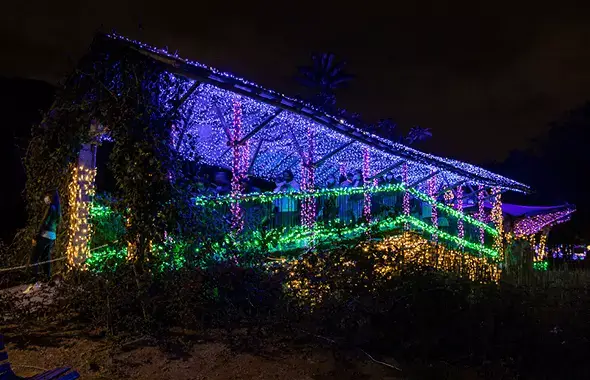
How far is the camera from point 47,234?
8.64 meters

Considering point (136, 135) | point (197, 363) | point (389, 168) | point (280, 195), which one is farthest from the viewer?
point (389, 168)

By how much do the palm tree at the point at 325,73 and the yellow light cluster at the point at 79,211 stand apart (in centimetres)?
3550

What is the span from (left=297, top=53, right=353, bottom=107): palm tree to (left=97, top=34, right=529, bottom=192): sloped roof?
24.8 meters

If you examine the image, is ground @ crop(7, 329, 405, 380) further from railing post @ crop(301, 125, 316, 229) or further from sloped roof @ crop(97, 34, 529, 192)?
railing post @ crop(301, 125, 316, 229)

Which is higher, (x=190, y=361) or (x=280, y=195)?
(x=280, y=195)

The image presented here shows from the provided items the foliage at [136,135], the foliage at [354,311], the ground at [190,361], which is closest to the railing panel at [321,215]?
the foliage at [136,135]

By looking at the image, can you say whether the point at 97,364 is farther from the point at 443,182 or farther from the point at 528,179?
the point at 528,179

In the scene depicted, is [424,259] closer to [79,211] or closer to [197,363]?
[197,363]

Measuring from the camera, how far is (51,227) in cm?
868

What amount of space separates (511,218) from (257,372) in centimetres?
2276

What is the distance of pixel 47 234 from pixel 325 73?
36938 millimetres

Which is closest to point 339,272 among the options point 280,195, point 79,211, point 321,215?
point 280,195

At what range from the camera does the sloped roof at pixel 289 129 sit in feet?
27.6

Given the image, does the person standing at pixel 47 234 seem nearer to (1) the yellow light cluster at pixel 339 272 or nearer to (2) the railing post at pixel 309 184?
(1) the yellow light cluster at pixel 339 272
